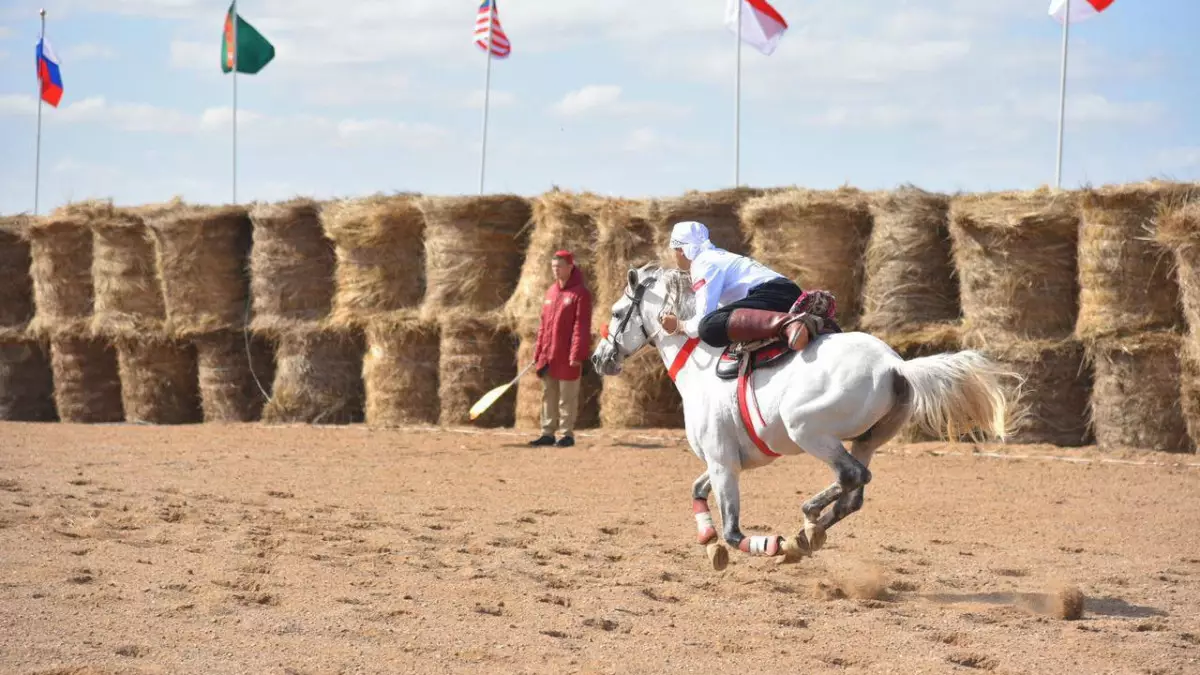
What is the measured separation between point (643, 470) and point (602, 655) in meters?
6.53

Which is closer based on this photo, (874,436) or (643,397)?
(874,436)

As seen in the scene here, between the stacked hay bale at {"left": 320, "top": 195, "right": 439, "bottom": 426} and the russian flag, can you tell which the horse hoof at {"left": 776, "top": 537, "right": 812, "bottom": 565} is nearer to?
the stacked hay bale at {"left": 320, "top": 195, "right": 439, "bottom": 426}

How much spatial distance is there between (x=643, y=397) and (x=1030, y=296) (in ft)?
13.7

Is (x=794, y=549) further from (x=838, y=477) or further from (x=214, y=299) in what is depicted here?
(x=214, y=299)

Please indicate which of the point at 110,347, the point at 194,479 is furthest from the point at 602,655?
the point at 110,347

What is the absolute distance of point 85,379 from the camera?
18.0 metres

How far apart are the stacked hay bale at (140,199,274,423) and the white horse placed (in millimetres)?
10544

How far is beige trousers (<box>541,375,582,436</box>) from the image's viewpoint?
14.3 metres

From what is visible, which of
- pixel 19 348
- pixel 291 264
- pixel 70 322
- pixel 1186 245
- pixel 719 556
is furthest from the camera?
pixel 19 348

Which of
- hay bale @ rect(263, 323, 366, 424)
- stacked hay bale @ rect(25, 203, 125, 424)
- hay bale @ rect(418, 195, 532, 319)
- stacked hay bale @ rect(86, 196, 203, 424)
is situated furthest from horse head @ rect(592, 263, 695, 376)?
stacked hay bale @ rect(25, 203, 125, 424)

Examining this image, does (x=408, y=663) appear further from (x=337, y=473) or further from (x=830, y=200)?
(x=830, y=200)

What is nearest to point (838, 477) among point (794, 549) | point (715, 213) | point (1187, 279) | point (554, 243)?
point (794, 549)

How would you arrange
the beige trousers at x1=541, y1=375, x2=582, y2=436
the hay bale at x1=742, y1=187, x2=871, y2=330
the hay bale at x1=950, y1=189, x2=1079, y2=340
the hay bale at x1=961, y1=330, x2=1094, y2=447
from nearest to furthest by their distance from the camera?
1. the hay bale at x1=950, y1=189, x2=1079, y2=340
2. the hay bale at x1=961, y1=330, x2=1094, y2=447
3. the hay bale at x1=742, y1=187, x2=871, y2=330
4. the beige trousers at x1=541, y1=375, x2=582, y2=436

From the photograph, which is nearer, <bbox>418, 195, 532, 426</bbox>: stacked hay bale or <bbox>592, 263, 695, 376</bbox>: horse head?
<bbox>592, 263, 695, 376</bbox>: horse head
